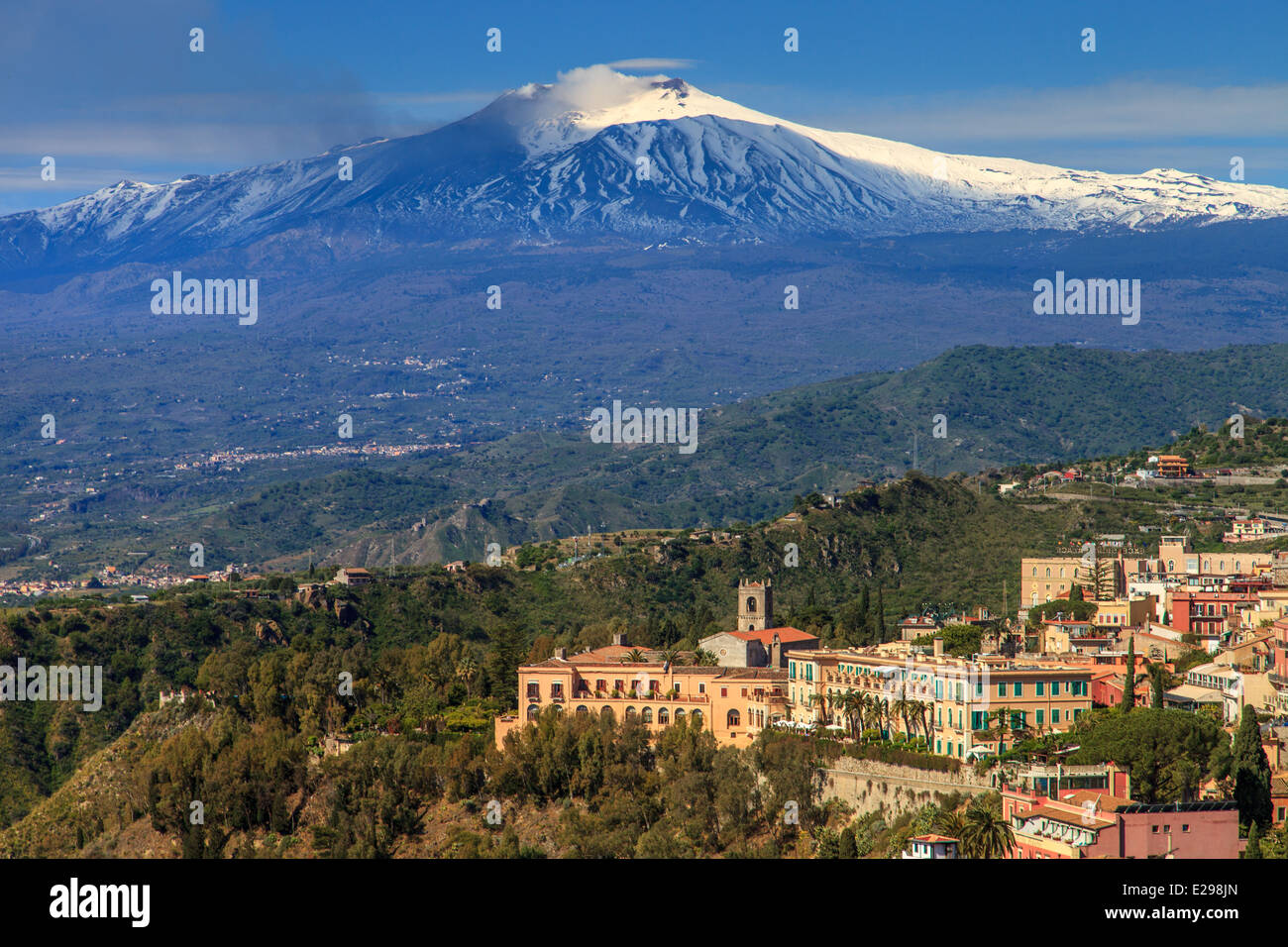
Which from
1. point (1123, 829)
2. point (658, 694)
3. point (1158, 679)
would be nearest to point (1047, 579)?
point (1158, 679)

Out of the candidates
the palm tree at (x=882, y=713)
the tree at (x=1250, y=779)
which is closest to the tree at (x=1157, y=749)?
the tree at (x=1250, y=779)

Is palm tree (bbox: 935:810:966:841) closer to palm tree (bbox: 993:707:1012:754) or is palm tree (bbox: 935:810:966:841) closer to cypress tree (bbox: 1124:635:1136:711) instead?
palm tree (bbox: 993:707:1012:754)

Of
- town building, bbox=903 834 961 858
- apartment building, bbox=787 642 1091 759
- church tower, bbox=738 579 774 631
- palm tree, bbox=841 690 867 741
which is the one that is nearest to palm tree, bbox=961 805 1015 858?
town building, bbox=903 834 961 858

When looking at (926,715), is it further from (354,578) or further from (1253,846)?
(354,578)
